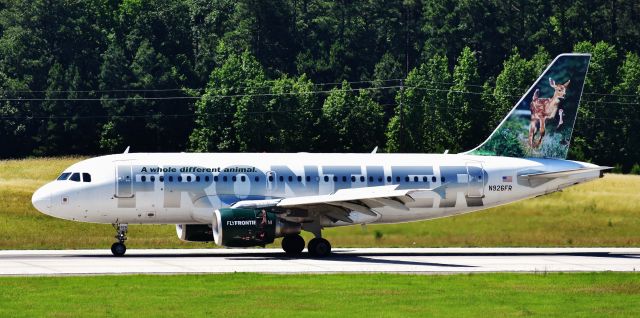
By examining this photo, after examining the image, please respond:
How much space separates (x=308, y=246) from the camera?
165 ft

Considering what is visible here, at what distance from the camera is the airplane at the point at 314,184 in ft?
163

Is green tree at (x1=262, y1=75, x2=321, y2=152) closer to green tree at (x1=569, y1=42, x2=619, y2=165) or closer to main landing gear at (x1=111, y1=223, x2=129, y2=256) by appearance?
green tree at (x1=569, y1=42, x2=619, y2=165)

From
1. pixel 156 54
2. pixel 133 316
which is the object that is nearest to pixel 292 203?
pixel 133 316

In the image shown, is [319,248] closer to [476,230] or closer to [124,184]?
[124,184]

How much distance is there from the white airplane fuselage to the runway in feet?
5.34

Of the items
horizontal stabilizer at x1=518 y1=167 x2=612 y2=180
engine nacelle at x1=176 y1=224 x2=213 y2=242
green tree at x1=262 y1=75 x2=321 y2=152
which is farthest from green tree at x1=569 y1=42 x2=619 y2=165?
engine nacelle at x1=176 y1=224 x2=213 y2=242

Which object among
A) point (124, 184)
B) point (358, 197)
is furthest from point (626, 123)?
point (124, 184)

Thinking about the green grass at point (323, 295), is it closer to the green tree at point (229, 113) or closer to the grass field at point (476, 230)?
the grass field at point (476, 230)

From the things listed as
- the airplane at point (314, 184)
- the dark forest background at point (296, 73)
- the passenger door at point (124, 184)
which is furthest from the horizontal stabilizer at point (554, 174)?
the dark forest background at point (296, 73)

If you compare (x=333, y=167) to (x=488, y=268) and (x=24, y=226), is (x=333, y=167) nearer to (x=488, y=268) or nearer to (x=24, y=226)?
(x=488, y=268)

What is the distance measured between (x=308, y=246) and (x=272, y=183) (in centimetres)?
274

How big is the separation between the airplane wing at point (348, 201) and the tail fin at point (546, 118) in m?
5.79

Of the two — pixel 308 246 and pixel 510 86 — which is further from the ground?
pixel 510 86

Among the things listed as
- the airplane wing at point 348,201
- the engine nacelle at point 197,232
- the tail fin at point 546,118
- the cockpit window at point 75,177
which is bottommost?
the engine nacelle at point 197,232
